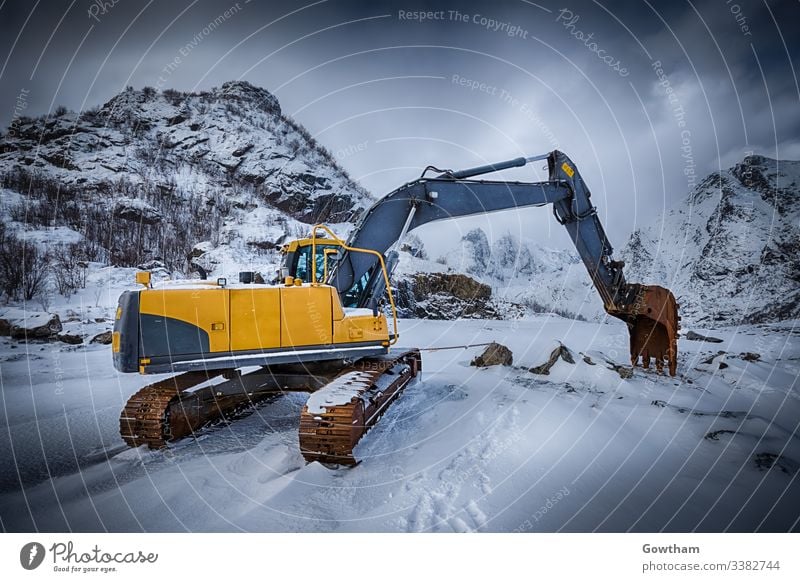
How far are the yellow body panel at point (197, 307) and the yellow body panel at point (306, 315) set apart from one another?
409 millimetres

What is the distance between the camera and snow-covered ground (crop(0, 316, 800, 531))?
1.85 m

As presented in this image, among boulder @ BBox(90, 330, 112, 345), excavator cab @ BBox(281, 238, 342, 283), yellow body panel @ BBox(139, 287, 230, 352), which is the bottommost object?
boulder @ BBox(90, 330, 112, 345)

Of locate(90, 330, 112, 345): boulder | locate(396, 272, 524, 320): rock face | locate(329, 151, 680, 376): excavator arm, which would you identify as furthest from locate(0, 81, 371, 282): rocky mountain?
locate(396, 272, 524, 320): rock face

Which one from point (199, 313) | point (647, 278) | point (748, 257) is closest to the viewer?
point (199, 313)

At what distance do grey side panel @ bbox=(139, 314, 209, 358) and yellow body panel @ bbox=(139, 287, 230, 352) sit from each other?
0.11 ft

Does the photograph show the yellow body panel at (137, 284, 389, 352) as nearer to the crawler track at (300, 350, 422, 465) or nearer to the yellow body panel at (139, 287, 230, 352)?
the yellow body panel at (139, 287, 230, 352)

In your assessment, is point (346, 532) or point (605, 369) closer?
point (346, 532)

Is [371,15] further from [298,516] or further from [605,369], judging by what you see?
[605,369]

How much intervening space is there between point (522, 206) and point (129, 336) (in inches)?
158

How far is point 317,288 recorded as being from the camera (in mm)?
2893

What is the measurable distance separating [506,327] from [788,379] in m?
4.71

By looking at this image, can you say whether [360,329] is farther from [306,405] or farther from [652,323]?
[652,323]

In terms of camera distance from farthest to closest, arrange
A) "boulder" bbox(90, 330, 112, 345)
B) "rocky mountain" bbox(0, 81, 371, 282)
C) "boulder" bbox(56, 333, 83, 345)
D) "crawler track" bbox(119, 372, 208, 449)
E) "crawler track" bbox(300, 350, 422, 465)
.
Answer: "boulder" bbox(90, 330, 112, 345), "boulder" bbox(56, 333, 83, 345), "rocky mountain" bbox(0, 81, 371, 282), "crawler track" bbox(119, 372, 208, 449), "crawler track" bbox(300, 350, 422, 465)

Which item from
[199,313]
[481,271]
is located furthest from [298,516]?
[481,271]
